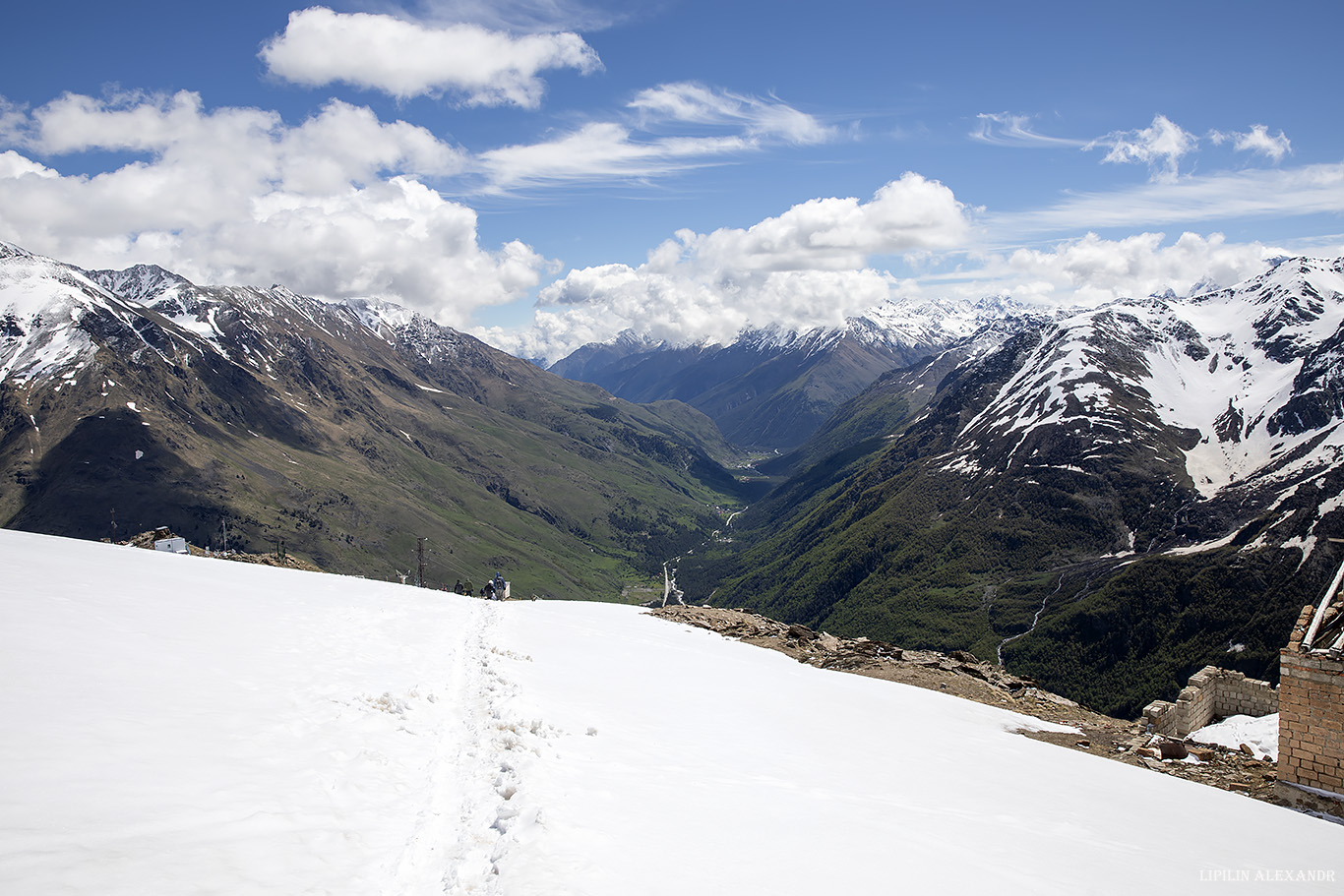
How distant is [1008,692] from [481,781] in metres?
24.9

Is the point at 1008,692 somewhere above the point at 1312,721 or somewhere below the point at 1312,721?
below

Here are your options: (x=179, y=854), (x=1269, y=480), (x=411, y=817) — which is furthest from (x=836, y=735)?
(x=1269, y=480)

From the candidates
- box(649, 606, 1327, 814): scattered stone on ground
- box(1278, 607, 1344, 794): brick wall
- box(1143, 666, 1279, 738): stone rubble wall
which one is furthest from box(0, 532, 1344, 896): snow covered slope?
box(1143, 666, 1279, 738): stone rubble wall

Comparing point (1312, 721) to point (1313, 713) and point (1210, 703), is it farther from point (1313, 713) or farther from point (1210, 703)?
point (1210, 703)

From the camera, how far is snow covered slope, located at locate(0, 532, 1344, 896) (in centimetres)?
796

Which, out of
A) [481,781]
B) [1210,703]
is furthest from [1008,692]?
[481,781]

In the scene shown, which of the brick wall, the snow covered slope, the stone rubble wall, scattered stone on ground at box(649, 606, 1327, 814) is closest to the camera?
the snow covered slope

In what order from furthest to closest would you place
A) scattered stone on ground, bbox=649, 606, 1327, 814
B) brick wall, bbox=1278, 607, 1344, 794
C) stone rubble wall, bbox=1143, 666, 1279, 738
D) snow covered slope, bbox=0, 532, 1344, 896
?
stone rubble wall, bbox=1143, 666, 1279, 738, scattered stone on ground, bbox=649, 606, 1327, 814, brick wall, bbox=1278, 607, 1344, 794, snow covered slope, bbox=0, 532, 1344, 896

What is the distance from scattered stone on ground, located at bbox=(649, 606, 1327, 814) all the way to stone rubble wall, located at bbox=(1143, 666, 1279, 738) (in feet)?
3.55

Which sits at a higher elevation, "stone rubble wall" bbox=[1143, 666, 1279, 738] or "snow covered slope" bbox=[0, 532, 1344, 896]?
"snow covered slope" bbox=[0, 532, 1344, 896]

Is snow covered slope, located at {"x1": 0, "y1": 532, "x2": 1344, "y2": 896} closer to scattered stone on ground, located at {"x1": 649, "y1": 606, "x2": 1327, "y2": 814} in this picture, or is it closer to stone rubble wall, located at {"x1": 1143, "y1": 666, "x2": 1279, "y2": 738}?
scattered stone on ground, located at {"x1": 649, "y1": 606, "x2": 1327, "y2": 814}

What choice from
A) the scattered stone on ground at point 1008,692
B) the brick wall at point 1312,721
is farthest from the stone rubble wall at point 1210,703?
the brick wall at point 1312,721

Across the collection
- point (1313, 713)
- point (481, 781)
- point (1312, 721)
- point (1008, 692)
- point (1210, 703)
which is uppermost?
point (1313, 713)

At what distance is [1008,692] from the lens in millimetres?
28344
